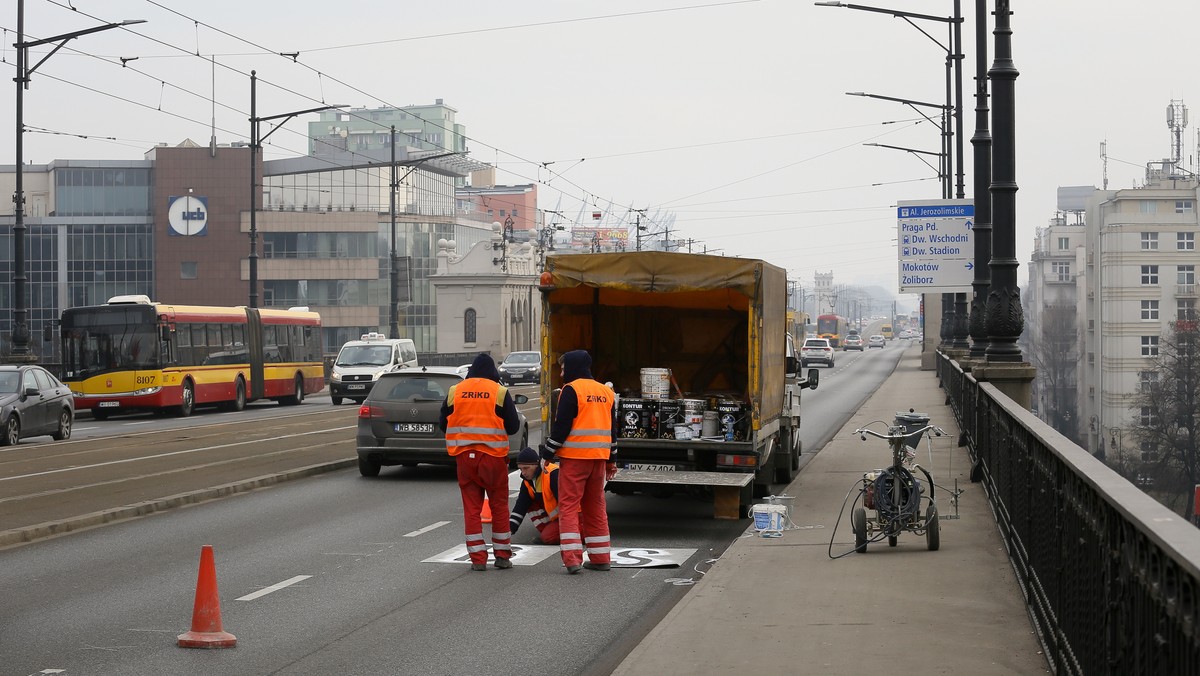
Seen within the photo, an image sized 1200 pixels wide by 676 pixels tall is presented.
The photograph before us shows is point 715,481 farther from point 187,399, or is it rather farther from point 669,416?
point 187,399

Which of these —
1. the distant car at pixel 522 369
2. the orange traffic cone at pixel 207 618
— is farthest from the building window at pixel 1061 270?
the orange traffic cone at pixel 207 618

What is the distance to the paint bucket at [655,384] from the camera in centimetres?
1554

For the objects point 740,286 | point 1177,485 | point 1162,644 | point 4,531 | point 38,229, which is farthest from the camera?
point 38,229

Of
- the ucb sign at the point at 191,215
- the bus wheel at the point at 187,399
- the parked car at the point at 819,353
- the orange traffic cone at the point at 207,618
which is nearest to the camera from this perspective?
the orange traffic cone at the point at 207,618

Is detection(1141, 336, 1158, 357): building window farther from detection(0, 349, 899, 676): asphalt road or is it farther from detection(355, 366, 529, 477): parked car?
detection(0, 349, 899, 676): asphalt road

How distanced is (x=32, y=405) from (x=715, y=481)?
16.9m

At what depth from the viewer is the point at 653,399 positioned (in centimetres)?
1532

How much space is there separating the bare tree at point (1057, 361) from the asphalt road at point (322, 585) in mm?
123529

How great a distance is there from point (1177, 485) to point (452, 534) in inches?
2514

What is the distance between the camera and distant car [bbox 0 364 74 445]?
86.3 ft

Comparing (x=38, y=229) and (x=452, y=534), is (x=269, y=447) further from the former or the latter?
(x=38, y=229)

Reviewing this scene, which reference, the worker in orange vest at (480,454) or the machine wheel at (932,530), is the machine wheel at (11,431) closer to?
the worker in orange vest at (480,454)

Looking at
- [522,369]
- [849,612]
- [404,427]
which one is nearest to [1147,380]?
[522,369]

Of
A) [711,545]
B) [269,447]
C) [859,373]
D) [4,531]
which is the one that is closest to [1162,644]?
[711,545]
